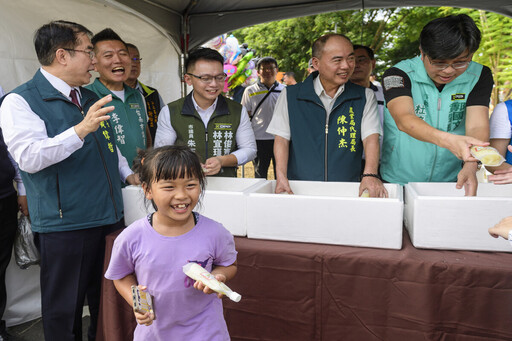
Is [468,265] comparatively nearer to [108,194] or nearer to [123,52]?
[108,194]

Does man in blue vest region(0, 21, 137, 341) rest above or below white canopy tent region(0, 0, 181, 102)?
below

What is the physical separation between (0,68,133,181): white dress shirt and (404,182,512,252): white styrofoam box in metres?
1.27

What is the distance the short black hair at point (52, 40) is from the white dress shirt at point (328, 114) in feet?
3.32

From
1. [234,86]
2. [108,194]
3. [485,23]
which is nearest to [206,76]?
[108,194]

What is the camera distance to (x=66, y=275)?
67.1 inches

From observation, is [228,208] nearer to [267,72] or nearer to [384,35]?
[267,72]

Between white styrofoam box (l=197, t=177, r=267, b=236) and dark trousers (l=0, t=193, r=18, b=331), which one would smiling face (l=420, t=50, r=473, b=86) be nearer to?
white styrofoam box (l=197, t=177, r=267, b=236)

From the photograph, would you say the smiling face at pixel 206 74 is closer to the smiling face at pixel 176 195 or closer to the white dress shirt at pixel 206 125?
the white dress shirt at pixel 206 125

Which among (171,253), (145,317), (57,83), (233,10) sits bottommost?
(145,317)

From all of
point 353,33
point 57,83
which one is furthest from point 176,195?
point 353,33

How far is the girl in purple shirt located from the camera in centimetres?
110

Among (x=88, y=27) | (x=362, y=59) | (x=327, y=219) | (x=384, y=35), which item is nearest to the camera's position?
(x=327, y=219)

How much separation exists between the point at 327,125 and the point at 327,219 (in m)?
0.72

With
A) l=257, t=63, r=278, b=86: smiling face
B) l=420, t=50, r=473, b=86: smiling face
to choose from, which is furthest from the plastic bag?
l=257, t=63, r=278, b=86: smiling face
